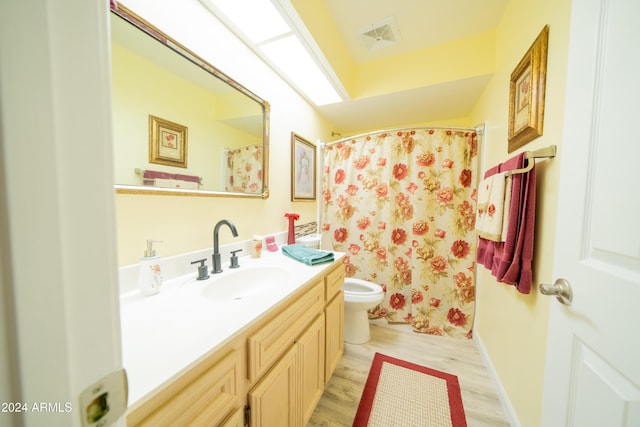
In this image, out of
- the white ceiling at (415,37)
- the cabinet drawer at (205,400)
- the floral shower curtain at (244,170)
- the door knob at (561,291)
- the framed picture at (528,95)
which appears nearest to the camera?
the cabinet drawer at (205,400)

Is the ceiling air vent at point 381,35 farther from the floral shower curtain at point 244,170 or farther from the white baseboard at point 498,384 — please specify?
the white baseboard at point 498,384

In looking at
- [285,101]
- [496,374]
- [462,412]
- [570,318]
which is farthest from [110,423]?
[496,374]

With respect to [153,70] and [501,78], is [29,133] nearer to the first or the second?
[153,70]

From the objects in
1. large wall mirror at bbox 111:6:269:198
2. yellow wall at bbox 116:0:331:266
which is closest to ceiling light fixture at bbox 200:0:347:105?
yellow wall at bbox 116:0:331:266

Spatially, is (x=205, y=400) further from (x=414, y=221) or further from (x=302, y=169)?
(x=414, y=221)

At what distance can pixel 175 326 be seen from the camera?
23.8 inches

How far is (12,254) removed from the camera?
0.19 metres

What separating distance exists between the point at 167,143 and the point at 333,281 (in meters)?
1.07

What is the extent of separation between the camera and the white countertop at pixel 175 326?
447mm

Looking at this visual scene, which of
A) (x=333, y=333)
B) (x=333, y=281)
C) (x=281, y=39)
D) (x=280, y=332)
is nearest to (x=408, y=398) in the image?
(x=333, y=333)

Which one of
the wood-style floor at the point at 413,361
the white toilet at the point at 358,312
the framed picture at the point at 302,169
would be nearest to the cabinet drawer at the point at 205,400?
the wood-style floor at the point at 413,361

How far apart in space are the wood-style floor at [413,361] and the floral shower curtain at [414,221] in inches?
5.2

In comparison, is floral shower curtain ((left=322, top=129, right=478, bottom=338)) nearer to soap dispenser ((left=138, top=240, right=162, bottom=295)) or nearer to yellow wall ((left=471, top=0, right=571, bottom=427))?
yellow wall ((left=471, top=0, right=571, bottom=427))

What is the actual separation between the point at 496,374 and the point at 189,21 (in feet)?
8.32
